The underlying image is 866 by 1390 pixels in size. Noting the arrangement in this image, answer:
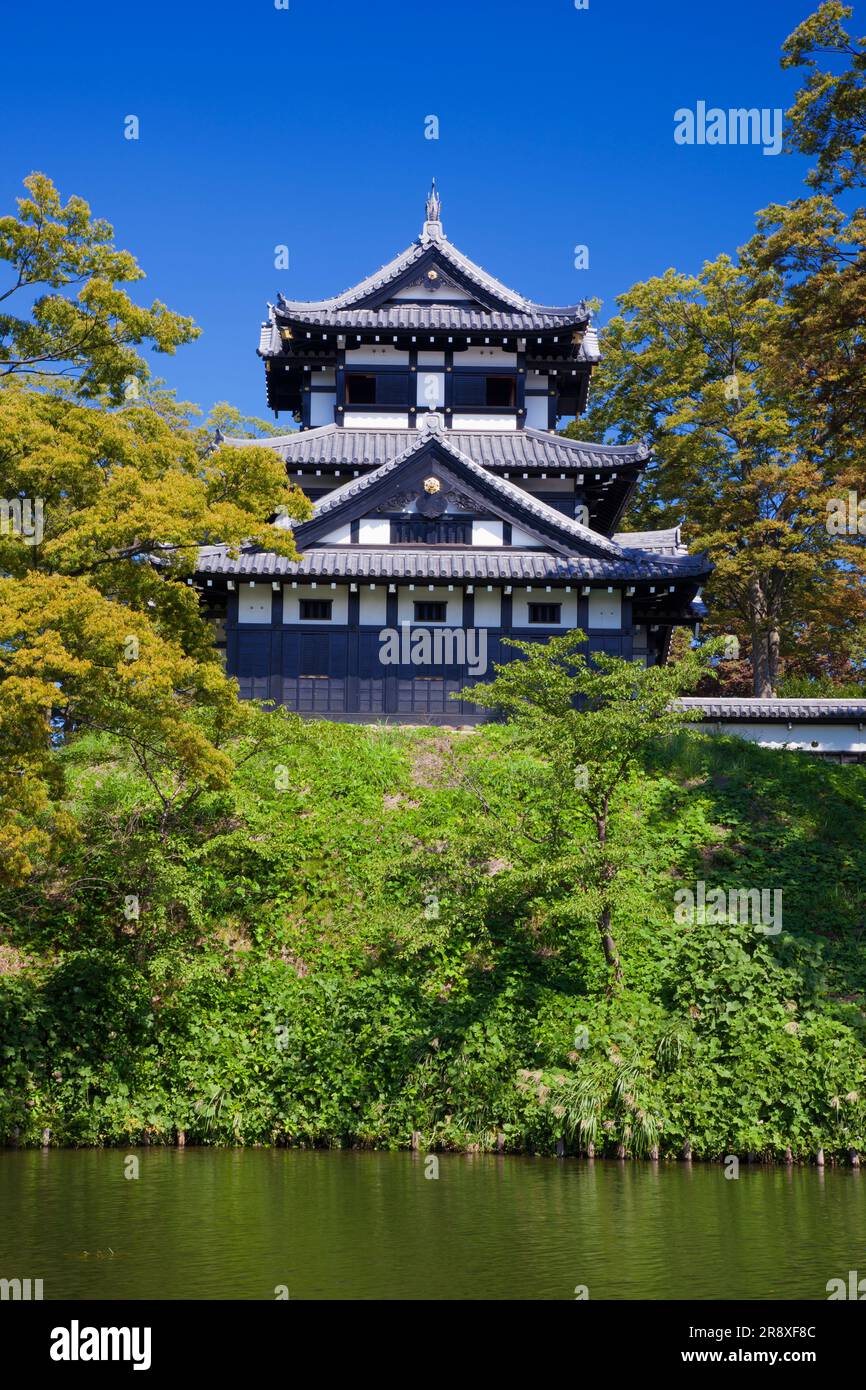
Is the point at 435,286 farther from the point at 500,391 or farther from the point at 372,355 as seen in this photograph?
the point at 500,391

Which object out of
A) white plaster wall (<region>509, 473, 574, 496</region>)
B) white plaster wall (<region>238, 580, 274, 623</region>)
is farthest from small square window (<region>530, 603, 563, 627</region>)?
white plaster wall (<region>238, 580, 274, 623</region>)

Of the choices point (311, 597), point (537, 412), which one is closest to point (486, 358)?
point (537, 412)

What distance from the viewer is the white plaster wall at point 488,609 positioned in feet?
106

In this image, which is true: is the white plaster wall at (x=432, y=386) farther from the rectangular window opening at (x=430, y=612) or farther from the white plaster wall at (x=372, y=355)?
the rectangular window opening at (x=430, y=612)

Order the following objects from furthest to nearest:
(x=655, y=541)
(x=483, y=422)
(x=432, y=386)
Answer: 1. (x=432, y=386)
2. (x=483, y=422)
3. (x=655, y=541)

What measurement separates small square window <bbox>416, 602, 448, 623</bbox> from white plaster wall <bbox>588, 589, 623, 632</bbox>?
160 inches

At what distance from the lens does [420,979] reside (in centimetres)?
1995

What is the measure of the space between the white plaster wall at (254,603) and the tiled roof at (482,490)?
1955mm

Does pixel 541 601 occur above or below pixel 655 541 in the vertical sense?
below

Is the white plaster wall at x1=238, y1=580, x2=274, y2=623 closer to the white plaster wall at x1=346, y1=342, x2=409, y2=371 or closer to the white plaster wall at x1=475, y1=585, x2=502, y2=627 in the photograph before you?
the white plaster wall at x1=475, y1=585, x2=502, y2=627

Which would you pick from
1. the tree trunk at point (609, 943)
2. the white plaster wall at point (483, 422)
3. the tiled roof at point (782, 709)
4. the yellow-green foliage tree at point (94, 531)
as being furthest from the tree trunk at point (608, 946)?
the white plaster wall at point (483, 422)

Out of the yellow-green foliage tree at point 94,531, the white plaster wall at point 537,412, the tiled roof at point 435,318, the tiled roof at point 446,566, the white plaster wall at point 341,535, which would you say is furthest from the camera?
the white plaster wall at point 537,412

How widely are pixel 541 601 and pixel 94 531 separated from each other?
58.1ft

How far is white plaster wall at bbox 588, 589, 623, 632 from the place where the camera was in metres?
32.7
